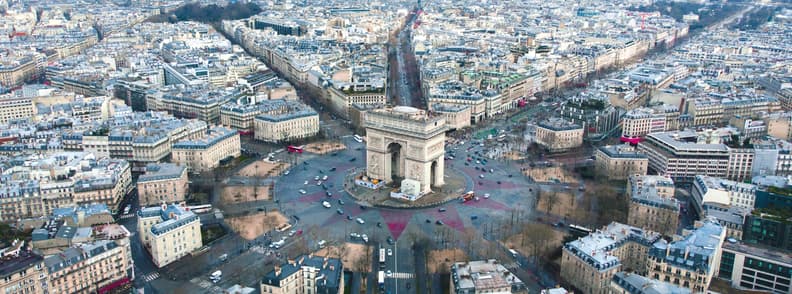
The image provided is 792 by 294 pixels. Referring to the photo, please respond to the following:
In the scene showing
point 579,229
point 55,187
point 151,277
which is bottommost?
point 151,277

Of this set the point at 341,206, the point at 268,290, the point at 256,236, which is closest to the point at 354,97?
the point at 341,206

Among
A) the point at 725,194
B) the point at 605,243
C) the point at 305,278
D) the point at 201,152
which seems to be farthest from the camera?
the point at 201,152

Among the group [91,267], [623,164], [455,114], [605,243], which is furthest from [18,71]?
[605,243]

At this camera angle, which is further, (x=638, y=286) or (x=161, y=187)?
(x=161, y=187)

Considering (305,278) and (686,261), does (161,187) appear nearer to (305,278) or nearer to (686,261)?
(305,278)

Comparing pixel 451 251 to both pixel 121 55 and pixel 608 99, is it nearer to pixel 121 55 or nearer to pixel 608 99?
pixel 608 99

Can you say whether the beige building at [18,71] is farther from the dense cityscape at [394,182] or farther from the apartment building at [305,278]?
the apartment building at [305,278]

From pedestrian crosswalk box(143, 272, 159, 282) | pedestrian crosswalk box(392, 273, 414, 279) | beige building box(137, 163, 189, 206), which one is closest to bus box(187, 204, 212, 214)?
beige building box(137, 163, 189, 206)

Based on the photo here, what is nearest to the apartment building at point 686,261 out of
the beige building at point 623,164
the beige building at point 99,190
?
the beige building at point 623,164

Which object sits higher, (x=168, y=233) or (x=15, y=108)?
(x=15, y=108)
